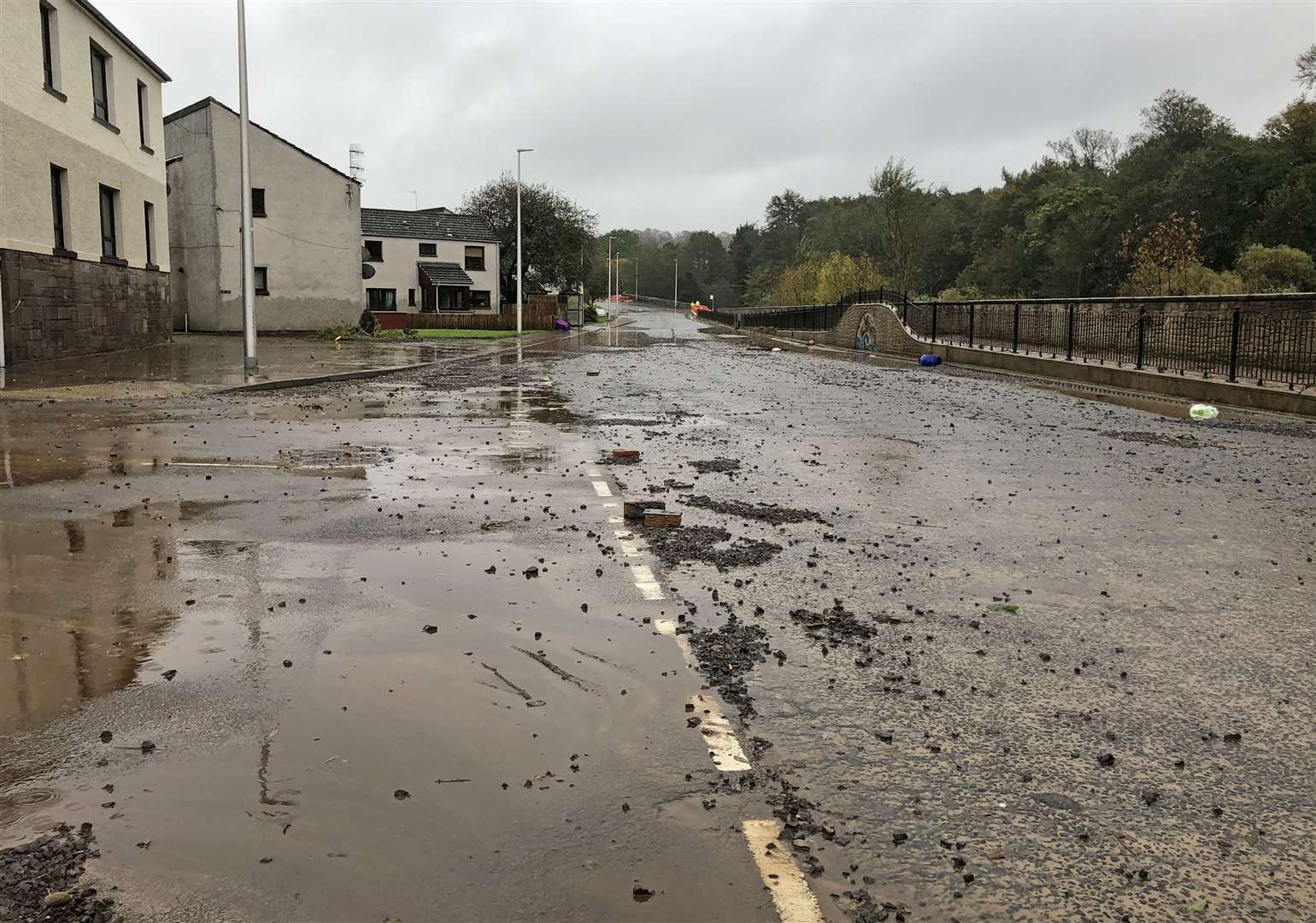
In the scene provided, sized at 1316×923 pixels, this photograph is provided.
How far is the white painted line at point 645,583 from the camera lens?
620 centimetres

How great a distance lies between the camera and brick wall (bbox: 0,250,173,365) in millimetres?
22297

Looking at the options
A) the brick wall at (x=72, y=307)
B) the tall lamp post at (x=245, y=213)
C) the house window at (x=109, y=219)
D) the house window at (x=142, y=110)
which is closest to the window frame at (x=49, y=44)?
the house window at (x=109, y=219)

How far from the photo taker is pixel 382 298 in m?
75.6

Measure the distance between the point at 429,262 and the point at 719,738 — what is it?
3048 inches

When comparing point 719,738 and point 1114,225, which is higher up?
point 1114,225

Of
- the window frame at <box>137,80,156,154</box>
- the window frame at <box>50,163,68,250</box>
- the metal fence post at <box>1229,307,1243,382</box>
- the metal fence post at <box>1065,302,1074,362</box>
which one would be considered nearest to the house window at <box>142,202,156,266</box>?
the window frame at <box>137,80,156,154</box>

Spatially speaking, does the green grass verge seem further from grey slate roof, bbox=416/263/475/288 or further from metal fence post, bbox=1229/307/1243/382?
metal fence post, bbox=1229/307/1243/382

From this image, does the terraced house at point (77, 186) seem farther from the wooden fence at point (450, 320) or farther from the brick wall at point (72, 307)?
the wooden fence at point (450, 320)

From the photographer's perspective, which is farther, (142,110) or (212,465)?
(142,110)

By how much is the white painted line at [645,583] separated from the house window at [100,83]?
89.4ft

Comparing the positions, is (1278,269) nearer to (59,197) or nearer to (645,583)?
(59,197)

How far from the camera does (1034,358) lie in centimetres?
2798

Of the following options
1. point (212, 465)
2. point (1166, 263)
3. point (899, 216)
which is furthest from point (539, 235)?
point (212, 465)

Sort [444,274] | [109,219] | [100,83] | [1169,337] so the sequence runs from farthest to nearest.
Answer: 1. [444,274]
2. [109,219]
3. [100,83]
4. [1169,337]
